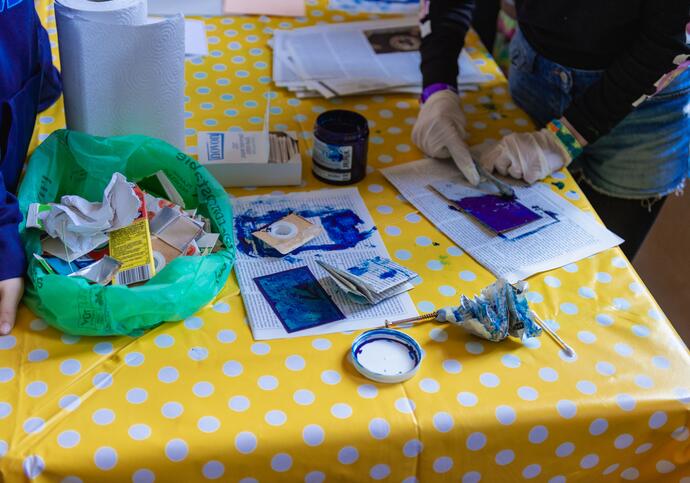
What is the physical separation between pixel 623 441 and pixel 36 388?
2.30 feet

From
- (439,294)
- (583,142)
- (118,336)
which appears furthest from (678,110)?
(118,336)

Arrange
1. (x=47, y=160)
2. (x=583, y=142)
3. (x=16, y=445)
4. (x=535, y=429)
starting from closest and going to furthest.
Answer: (x=16, y=445) → (x=535, y=429) → (x=47, y=160) → (x=583, y=142)

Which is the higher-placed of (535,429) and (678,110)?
(678,110)

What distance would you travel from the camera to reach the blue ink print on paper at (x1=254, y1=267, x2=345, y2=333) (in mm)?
956

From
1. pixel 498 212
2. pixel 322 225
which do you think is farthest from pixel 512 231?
pixel 322 225

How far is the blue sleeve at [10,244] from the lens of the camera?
922 mm

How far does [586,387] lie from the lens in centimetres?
89

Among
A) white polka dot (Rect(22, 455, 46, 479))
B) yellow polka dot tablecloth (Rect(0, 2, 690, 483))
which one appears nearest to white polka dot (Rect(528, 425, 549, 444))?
yellow polka dot tablecloth (Rect(0, 2, 690, 483))

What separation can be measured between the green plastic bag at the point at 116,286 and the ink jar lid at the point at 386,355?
0.70 feet

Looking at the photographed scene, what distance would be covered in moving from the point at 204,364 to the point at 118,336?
122mm

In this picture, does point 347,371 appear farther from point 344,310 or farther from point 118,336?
point 118,336

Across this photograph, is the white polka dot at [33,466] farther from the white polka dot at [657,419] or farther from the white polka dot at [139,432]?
the white polka dot at [657,419]

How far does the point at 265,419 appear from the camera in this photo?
808 mm

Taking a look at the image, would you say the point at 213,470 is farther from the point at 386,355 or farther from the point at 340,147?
the point at 340,147
